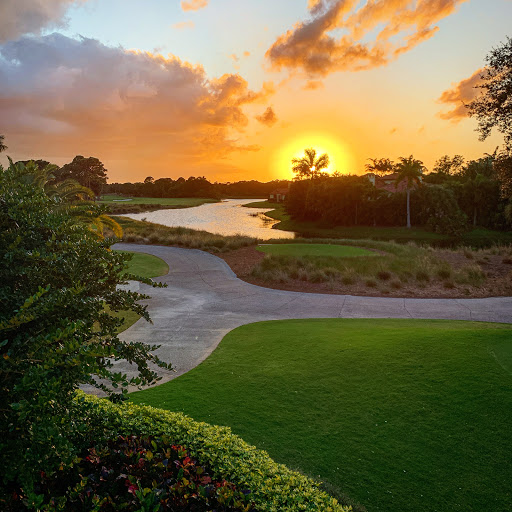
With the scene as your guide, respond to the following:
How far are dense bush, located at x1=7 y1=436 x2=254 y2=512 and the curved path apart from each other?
4.03 meters

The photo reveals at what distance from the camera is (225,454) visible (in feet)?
14.0

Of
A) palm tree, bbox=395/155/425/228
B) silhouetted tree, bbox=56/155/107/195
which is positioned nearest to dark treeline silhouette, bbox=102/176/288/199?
silhouetted tree, bbox=56/155/107/195

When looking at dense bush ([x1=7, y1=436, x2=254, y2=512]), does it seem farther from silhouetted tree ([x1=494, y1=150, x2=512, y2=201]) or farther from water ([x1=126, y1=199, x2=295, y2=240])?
water ([x1=126, y1=199, x2=295, y2=240])

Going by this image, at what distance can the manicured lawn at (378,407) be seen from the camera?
Answer: 4.79 m

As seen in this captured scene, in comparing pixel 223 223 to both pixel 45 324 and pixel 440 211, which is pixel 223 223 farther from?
pixel 45 324

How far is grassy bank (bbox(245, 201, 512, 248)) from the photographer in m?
45.3

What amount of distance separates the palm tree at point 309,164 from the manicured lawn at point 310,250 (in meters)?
59.4

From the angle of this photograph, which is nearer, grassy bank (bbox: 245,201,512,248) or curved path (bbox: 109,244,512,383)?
curved path (bbox: 109,244,512,383)

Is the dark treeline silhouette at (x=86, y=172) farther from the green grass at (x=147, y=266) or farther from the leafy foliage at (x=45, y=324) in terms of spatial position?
the leafy foliage at (x=45, y=324)

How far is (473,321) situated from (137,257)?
16772 mm

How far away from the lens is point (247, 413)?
20.3 feet

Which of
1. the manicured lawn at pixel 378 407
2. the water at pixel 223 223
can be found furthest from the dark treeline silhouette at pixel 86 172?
the manicured lawn at pixel 378 407

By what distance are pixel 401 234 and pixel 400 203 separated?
31.7ft

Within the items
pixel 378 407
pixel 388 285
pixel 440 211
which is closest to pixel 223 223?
pixel 440 211
